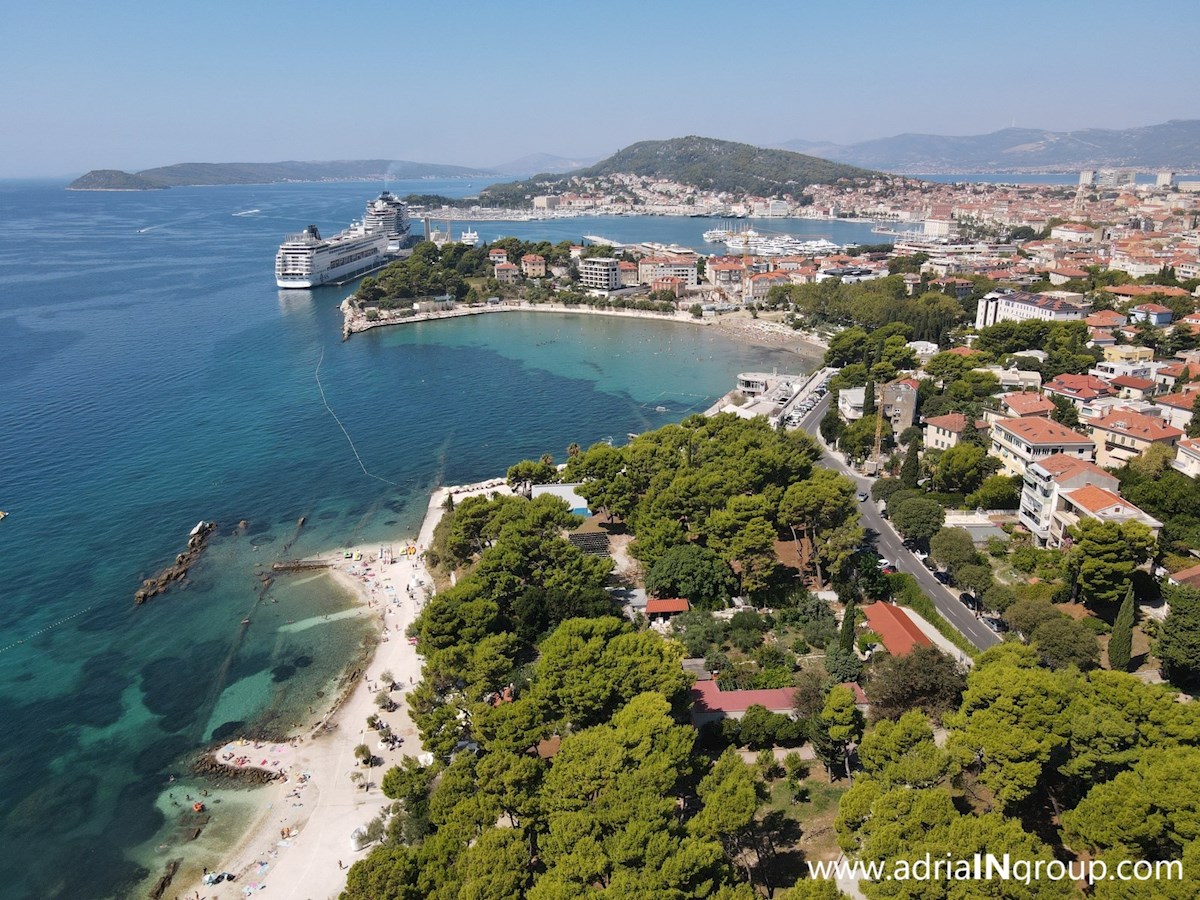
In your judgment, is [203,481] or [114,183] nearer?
[203,481]

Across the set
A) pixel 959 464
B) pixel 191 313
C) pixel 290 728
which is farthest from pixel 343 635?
pixel 191 313

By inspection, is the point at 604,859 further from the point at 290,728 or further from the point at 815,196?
the point at 815,196

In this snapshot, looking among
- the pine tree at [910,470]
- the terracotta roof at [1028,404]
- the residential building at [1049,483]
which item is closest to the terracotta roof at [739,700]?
the residential building at [1049,483]

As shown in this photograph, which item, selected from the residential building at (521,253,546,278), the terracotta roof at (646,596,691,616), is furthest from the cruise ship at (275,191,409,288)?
the terracotta roof at (646,596,691,616)

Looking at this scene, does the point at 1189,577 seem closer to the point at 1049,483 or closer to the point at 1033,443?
the point at 1049,483

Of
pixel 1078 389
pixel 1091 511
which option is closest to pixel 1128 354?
pixel 1078 389
